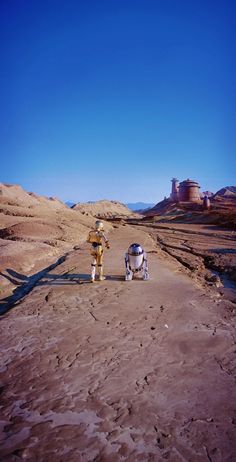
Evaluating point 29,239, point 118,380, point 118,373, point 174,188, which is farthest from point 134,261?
point 174,188

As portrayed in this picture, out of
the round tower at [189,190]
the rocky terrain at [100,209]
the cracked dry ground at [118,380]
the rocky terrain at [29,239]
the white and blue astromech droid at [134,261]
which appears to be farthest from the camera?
the rocky terrain at [100,209]

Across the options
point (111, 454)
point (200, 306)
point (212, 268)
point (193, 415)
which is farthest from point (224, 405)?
point (212, 268)

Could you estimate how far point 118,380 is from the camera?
10.3 feet

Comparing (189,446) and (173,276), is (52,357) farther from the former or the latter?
(173,276)

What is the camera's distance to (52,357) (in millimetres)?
3602

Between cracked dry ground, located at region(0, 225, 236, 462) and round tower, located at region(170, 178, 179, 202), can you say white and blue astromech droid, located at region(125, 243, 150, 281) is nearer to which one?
cracked dry ground, located at region(0, 225, 236, 462)

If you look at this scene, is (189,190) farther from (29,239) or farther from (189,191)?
(29,239)

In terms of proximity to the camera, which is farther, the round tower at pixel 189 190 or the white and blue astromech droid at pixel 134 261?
the round tower at pixel 189 190

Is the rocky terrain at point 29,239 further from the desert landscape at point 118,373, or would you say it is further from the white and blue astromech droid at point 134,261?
the white and blue astromech droid at point 134,261

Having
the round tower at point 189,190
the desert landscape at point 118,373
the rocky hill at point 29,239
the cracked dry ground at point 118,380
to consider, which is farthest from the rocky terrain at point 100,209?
the cracked dry ground at point 118,380

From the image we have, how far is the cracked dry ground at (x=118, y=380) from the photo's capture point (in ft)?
7.49

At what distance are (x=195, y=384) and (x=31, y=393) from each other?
1.80 metres

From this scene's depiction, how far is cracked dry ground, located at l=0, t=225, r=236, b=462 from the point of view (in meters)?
2.28

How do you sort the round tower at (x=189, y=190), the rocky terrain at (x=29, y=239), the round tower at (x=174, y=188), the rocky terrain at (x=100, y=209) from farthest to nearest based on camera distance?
1. the round tower at (x=174, y=188)
2. the rocky terrain at (x=100, y=209)
3. the round tower at (x=189, y=190)
4. the rocky terrain at (x=29, y=239)
